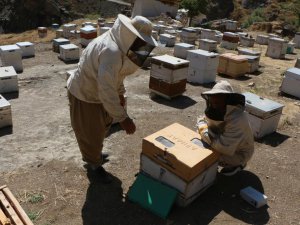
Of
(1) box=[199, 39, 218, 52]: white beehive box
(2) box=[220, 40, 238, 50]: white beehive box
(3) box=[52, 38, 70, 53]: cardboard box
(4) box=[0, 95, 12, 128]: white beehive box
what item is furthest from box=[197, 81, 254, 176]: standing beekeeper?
(2) box=[220, 40, 238, 50]: white beehive box

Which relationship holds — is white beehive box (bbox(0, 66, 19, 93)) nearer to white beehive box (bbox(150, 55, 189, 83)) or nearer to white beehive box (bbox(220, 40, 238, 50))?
white beehive box (bbox(150, 55, 189, 83))

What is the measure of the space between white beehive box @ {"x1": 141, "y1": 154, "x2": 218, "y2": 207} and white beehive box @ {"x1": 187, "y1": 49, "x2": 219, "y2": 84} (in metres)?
5.05

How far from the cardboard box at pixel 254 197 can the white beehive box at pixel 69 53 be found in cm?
834

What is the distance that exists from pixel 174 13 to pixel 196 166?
77.7ft

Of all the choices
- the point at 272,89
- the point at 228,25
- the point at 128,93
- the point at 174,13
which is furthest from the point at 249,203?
the point at 174,13

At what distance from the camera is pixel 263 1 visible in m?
29.3

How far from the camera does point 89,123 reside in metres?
4.08

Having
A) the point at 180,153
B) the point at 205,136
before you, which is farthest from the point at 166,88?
the point at 180,153

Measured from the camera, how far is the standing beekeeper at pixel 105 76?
3.57m

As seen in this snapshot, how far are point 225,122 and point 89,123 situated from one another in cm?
167

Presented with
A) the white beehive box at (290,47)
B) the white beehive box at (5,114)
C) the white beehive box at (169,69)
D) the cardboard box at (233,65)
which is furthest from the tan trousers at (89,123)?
the white beehive box at (290,47)

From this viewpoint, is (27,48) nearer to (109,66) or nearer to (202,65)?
(202,65)

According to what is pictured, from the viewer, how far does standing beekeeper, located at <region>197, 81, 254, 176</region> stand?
400cm

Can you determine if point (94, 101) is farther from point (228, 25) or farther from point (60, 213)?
point (228, 25)
